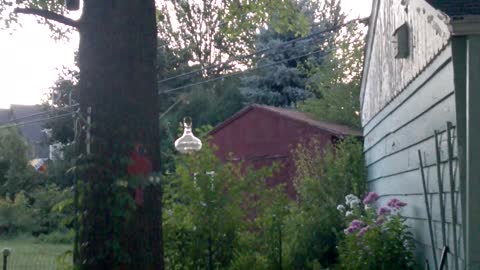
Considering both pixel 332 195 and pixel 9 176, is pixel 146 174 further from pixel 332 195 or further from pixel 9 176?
pixel 9 176

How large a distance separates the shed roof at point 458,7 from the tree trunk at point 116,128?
2444 mm

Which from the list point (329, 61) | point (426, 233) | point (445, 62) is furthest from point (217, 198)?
point (329, 61)

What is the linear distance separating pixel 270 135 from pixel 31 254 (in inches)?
304

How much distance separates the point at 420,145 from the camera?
27.5 ft

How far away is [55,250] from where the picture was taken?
25250mm

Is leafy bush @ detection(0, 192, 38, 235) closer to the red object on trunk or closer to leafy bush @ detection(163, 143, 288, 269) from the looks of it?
leafy bush @ detection(163, 143, 288, 269)

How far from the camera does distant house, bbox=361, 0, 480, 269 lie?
20.0 feet

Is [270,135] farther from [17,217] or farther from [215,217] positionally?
[17,217]

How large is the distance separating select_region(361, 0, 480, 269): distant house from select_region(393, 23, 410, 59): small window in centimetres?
1

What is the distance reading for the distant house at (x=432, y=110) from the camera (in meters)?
6.10

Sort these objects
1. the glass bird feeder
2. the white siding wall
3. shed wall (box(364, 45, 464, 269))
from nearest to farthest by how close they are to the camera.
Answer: shed wall (box(364, 45, 464, 269)) → the white siding wall → the glass bird feeder

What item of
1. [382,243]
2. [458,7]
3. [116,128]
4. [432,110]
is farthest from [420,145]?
[116,128]

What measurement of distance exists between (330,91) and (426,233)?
19.9 meters

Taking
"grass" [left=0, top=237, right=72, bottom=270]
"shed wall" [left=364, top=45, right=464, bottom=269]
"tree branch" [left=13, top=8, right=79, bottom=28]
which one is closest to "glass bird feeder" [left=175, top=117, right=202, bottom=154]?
"shed wall" [left=364, top=45, right=464, bottom=269]
